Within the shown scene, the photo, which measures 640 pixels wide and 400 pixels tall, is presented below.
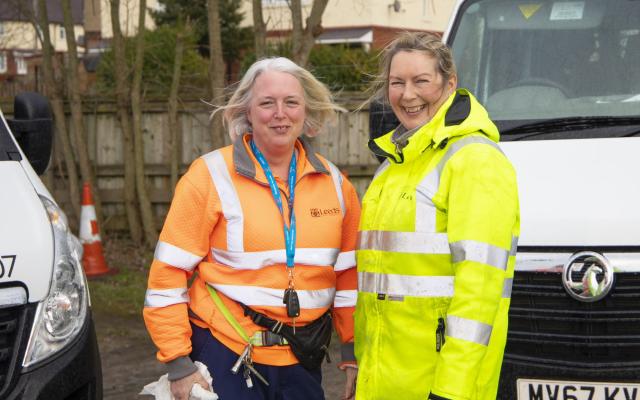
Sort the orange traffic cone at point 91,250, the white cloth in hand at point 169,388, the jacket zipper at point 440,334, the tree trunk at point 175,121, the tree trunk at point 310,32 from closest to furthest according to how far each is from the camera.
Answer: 1. the jacket zipper at point 440,334
2. the white cloth in hand at point 169,388
3. the tree trunk at point 310,32
4. the orange traffic cone at point 91,250
5. the tree trunk at point 175,121

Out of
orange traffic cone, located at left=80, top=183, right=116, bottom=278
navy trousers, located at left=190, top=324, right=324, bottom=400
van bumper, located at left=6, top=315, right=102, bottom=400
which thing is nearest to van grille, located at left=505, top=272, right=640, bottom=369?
navy trousers, located at left=190, top=324, right=324, bottom=400

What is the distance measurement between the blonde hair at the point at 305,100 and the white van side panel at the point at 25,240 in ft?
2.81

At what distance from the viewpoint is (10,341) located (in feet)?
11.8

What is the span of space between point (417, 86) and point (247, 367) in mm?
1129

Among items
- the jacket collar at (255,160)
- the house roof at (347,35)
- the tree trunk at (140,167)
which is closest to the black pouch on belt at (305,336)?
the jacket collar at (255,160)

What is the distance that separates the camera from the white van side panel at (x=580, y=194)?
11.8 feet

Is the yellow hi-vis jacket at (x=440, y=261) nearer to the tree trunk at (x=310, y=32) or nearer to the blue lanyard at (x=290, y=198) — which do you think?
the blue lanyard at (x=290, y=198)

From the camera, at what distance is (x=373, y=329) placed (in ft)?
10.1

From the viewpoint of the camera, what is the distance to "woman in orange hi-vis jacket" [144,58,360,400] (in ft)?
10.9

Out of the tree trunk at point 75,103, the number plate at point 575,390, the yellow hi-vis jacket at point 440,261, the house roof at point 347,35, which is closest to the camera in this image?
the yellow hi-vis jacket at point 440,261

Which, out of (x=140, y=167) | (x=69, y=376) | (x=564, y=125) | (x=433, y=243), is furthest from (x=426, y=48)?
(x=140, y=167)

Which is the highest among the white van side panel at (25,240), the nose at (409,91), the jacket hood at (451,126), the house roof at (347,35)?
the house roof at (347,35)

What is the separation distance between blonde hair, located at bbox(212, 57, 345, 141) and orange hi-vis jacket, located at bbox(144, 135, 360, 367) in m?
0.11

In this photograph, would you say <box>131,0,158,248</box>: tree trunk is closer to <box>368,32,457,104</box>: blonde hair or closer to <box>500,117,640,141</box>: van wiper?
<box>500,117,640,141</box>: van wiper
